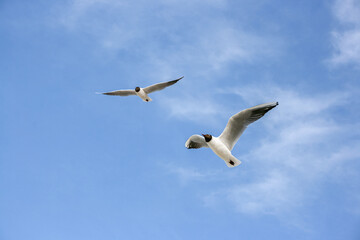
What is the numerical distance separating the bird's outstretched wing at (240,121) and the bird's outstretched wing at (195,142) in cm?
84

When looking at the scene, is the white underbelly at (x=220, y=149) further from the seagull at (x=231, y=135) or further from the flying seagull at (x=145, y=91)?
the flying seagull at (x=145, y=91)

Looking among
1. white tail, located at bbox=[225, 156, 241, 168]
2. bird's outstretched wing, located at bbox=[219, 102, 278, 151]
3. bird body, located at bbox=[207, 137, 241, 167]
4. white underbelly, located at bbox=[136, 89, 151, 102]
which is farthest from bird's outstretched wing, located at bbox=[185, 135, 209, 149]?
white underbelly, located at bbox=[136, 89, 151, 102]

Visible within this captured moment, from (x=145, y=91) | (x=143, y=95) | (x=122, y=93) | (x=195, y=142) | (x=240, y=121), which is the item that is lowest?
(x=240, y=121)

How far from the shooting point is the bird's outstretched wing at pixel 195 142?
13.2m

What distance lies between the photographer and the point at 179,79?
18.3 m

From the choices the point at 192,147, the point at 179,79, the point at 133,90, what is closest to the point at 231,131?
the point at 192,147

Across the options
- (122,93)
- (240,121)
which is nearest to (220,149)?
(240,121)

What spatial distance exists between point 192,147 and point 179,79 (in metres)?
5.41

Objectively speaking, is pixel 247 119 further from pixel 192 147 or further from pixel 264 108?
pixel 192 147

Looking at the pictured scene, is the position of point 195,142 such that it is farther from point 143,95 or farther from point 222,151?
point 143,95

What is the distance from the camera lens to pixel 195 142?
13.4 metres

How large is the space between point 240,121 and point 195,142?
185 cm

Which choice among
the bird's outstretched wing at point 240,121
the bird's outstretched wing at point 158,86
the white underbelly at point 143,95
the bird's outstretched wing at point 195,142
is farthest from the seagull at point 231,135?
the white underbelly at point 143,95

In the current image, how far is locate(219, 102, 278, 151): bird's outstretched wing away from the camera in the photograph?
11.7m
